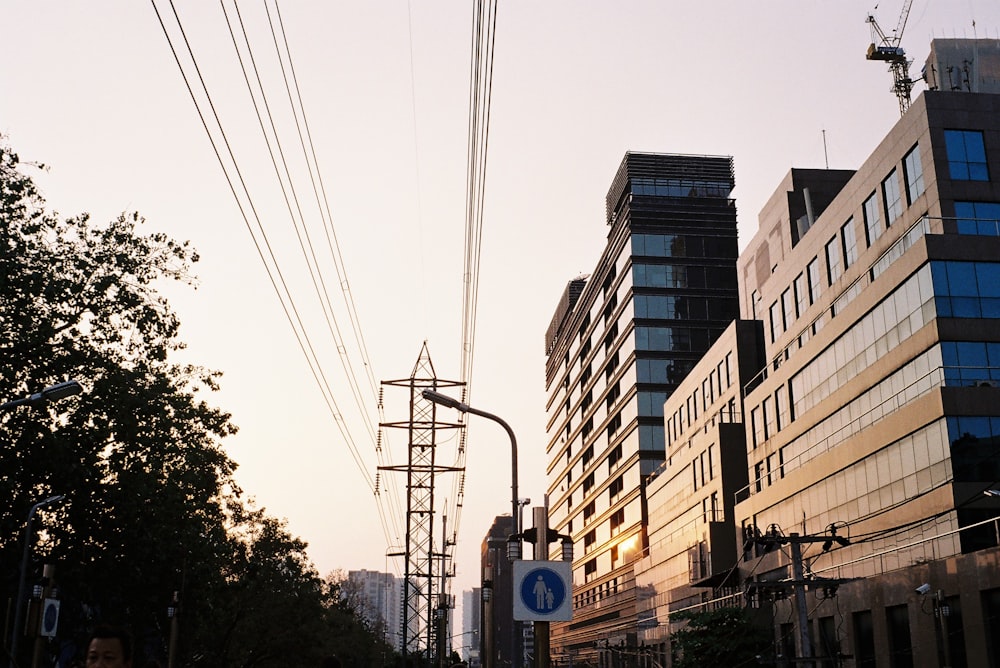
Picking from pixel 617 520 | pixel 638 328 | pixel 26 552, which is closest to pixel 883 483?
pixel 26 552

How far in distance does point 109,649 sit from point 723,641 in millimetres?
46582

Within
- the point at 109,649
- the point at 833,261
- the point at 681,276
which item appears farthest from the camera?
the point at 681,276

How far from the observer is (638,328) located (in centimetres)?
9806

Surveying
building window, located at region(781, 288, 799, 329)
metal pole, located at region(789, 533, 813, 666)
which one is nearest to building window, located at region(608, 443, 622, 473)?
building window, located at region(781, 288, 799, 329)

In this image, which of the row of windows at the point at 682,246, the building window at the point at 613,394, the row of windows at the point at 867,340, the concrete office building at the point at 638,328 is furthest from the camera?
the building window at the point at 613,394

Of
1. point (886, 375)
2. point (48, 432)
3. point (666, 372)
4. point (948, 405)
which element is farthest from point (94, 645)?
point (666, 372)

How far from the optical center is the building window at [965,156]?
41344 mm

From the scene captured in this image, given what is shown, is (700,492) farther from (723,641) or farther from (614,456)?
(614,456)

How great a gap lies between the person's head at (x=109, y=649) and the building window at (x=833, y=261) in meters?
46.9

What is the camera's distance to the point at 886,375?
140ft

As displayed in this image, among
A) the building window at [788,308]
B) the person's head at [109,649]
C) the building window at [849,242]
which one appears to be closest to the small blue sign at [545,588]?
the person's head at [109,649]

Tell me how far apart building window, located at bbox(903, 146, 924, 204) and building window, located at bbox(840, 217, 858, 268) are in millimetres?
4753

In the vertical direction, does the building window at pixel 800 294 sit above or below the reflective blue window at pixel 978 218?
above

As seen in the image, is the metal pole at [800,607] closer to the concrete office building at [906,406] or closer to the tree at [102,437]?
the concrete office building at [906,406]
